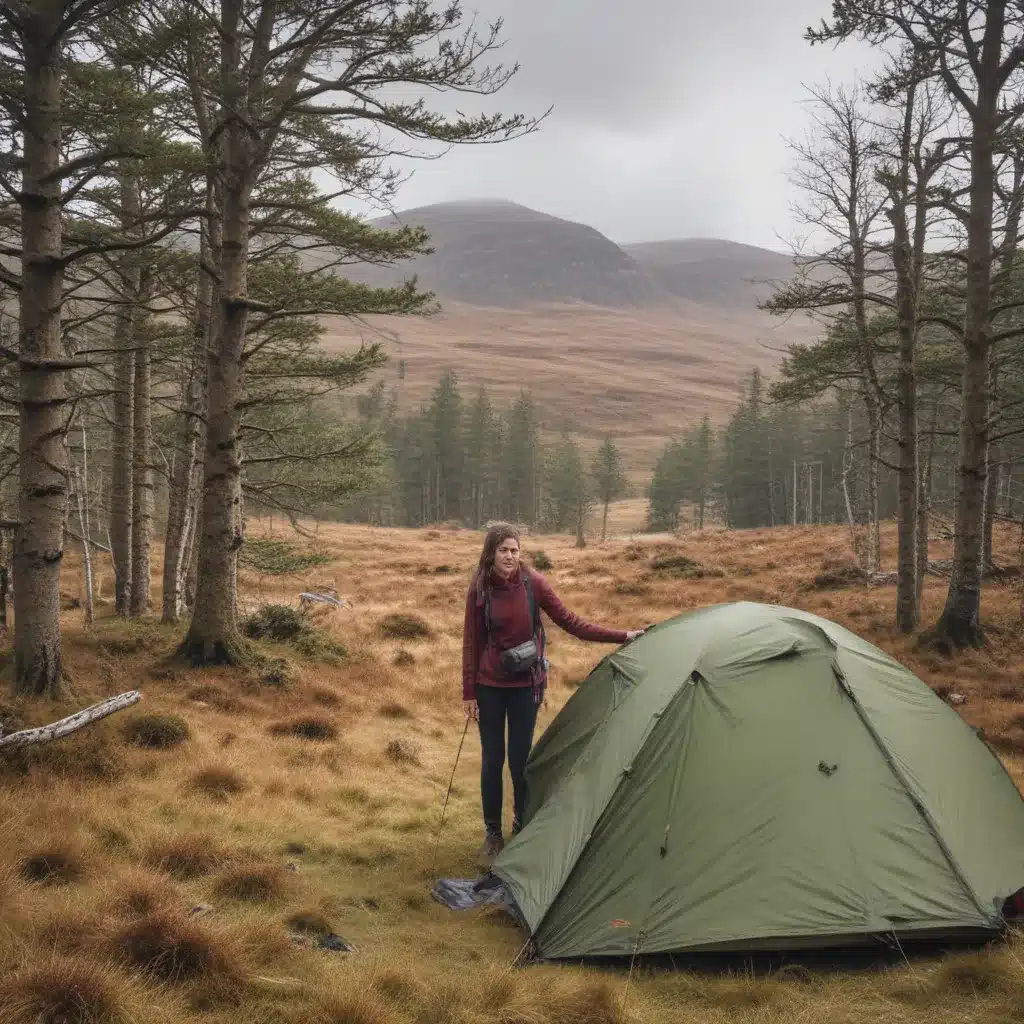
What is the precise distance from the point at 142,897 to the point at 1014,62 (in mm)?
13335

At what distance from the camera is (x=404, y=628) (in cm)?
1461

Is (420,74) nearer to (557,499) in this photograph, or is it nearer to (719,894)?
(719,894)

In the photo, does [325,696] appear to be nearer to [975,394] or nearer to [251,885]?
[251,885]

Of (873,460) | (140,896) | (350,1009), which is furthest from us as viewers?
(873,460)

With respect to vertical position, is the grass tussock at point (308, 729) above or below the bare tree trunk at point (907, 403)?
below

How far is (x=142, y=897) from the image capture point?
3.88 m

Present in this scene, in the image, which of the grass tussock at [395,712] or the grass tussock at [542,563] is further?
the grass tussock at [542,563]

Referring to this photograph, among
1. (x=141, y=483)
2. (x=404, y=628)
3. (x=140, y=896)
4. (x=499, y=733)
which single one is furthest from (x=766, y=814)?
(x=141, y=483)

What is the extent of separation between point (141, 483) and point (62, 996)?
11.5 metres

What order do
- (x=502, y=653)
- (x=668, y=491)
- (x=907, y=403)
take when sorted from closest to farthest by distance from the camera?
(x=502, y=653)
(x=907, y=403)
(x=668, y=491)

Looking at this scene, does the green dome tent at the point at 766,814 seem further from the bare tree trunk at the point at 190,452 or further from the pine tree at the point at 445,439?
the pine tree at the point at 445,439

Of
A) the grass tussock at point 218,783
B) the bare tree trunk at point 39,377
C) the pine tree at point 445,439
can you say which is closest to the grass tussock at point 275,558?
the bare tree trunk at point 39,377

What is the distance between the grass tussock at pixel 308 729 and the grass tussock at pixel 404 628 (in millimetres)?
5925

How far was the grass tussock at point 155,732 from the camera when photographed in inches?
261
